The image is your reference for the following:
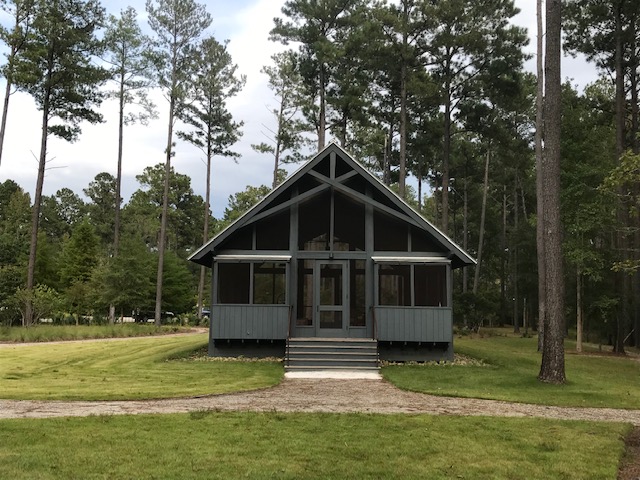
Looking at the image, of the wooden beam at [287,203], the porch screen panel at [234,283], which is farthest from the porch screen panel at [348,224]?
the porch screen panel at [234,283]

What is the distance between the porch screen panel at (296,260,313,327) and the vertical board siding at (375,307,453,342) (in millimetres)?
2057

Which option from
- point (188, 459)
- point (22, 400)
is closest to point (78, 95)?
point (22, 400)

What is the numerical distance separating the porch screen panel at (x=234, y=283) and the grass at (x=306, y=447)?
324 inches

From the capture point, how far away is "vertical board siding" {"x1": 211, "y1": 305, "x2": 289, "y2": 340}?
15.6 m

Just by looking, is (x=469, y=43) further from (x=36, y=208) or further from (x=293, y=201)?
(x=36, y=208)

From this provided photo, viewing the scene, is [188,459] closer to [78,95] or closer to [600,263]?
[600,263]

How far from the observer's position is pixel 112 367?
45.4 ft

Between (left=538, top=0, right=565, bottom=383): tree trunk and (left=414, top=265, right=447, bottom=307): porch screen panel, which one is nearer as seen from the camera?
(left=538, top=0, right=565, bottom=383): tree trunk

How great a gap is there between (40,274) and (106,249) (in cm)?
1740

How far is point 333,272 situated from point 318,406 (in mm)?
7398

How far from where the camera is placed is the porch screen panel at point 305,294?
1591 centimetres

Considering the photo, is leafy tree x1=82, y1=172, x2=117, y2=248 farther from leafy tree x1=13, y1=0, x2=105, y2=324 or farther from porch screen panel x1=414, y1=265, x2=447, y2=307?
porch screen panel x1=414, y1=265, x2=447, y2=307

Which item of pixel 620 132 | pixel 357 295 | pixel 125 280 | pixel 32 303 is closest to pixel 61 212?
pixel 125 280

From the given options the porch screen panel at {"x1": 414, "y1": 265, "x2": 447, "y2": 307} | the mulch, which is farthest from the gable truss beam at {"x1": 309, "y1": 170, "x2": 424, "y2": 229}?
the mulch
